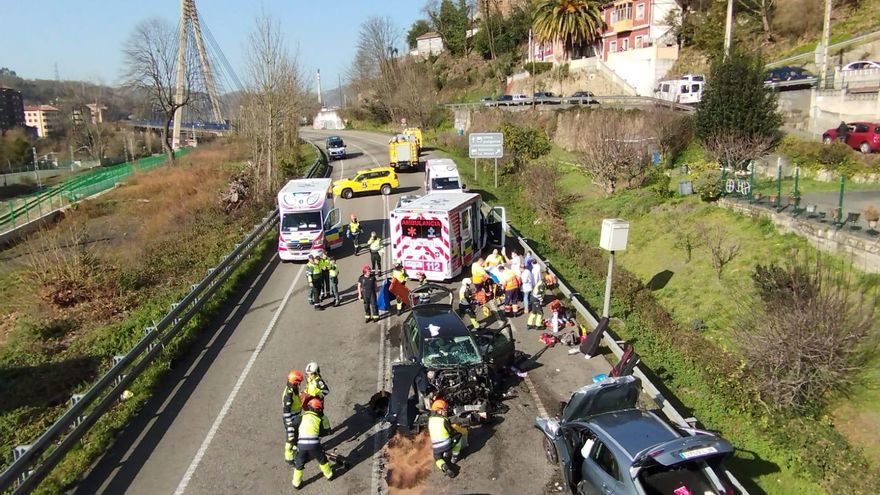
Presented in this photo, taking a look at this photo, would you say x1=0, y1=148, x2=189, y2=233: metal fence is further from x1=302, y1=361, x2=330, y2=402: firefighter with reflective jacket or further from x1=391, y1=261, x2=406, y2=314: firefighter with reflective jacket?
x1=302, y1=361, x2=330, y2=402: firefighter with reflective jacket

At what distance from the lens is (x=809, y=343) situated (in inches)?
465

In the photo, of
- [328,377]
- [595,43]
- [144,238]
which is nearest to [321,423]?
[328,377]

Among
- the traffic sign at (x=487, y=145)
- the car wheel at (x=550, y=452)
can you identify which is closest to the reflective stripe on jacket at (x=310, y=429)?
the car wheel at (x=550, y=452)

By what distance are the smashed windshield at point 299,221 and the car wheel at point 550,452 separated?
48.1 ft

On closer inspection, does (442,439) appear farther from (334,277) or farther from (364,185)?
(364,185)

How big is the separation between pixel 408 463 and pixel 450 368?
1.99 metres

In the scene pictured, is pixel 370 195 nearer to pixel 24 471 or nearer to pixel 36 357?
pixel 36 357

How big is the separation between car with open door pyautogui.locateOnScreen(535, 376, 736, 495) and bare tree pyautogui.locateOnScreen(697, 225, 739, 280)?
10.2m

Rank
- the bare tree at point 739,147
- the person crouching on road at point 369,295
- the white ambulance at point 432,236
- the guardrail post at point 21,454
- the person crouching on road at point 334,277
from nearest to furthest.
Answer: the guardrail post at point 21,454 < the person crouching on road at point 369,295 < the person crouching on road at point 334,277 < the white ambulance at point 432,236 < the bare tree at point 739,147

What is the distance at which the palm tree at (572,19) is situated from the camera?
64938 mm

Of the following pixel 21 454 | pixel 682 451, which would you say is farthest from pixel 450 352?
pixel 21 454

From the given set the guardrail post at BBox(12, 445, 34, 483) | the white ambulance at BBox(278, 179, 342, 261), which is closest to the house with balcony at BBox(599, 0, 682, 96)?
the white ambulance at BBox(278, 179, 342, 261)

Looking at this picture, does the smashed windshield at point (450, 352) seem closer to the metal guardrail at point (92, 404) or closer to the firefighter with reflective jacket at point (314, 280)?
the metal guardrail at point (92, 404)

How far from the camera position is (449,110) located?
248ft
